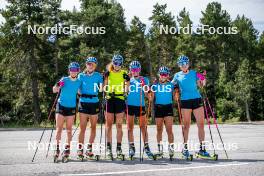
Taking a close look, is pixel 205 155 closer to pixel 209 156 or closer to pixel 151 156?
pixel 209 156

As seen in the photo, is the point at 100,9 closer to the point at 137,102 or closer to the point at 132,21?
the point at 132,21

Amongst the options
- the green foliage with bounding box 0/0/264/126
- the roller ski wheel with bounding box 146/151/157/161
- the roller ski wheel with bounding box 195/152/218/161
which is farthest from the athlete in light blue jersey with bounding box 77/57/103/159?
the green foliage with bounding box 0/0/264/126

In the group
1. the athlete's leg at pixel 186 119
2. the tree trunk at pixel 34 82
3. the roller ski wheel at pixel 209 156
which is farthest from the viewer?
the tree trunk at pixel 34 82

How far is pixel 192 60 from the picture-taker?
54688 mm

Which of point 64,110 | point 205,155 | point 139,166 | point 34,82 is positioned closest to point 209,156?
point 205,155

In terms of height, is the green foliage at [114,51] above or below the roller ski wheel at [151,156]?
above

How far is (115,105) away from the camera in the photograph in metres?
9.07

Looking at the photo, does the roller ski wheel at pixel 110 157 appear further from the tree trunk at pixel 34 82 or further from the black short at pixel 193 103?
the tree trunk at pixel 34 82

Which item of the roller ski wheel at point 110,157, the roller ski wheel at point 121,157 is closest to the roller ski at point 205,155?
the roller ski wheel at point 121,157

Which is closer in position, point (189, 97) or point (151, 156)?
point (151, 156)

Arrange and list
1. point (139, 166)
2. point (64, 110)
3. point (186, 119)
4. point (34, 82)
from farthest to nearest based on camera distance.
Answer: point (34, 82) → point (186, 119) → point (64, 110) → point (139, 166)

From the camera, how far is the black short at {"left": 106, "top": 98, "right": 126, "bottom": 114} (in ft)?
29.8

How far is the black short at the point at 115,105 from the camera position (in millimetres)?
9070

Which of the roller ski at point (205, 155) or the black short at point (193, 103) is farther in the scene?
the black short at point (193, 103)
